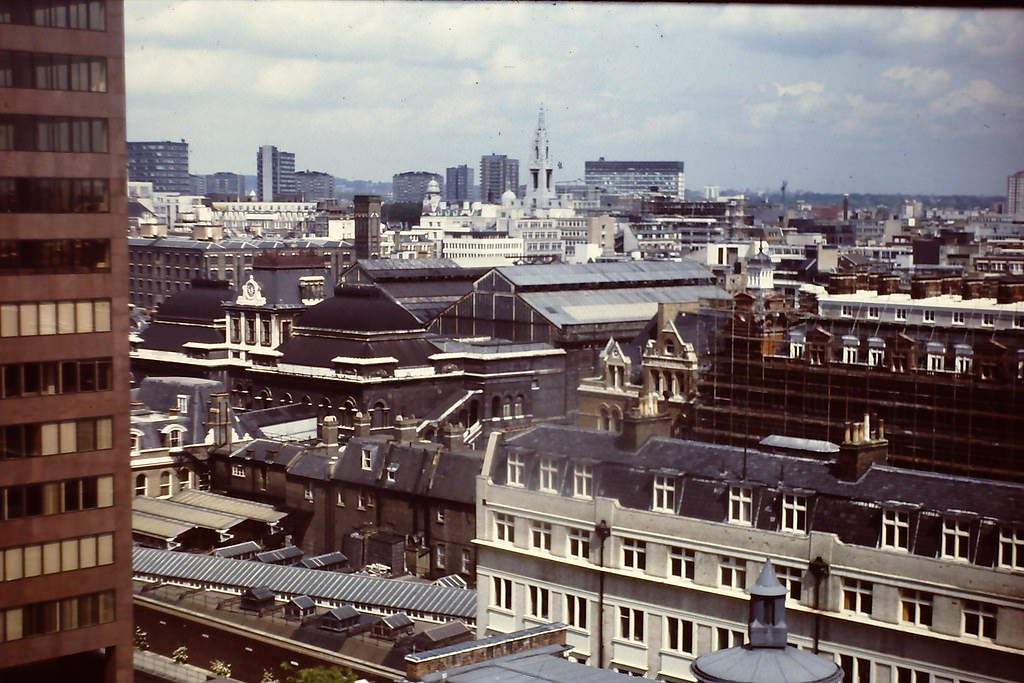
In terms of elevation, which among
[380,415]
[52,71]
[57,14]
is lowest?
[380,415]

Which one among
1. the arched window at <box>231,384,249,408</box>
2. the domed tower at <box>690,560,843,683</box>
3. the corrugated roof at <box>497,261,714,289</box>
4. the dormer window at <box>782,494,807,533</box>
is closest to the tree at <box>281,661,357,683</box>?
the dormer window at <box>782,494,807,533</box>

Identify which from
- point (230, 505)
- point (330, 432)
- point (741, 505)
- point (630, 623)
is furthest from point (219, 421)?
point (741, 505)

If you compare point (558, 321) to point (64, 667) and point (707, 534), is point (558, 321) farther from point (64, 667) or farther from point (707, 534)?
point (64, 667)

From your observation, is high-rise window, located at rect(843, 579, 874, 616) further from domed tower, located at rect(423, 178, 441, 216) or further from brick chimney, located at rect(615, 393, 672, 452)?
domed tower, located at rect(423, 178, 441, 216)

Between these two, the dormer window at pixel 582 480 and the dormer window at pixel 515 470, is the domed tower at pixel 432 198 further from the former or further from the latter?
the dormer window at pixel 582 480

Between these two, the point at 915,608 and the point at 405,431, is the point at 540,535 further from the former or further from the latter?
the point at 405,431

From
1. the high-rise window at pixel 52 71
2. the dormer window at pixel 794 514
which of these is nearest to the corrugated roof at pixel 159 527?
the dormer window at pixel 794 514
